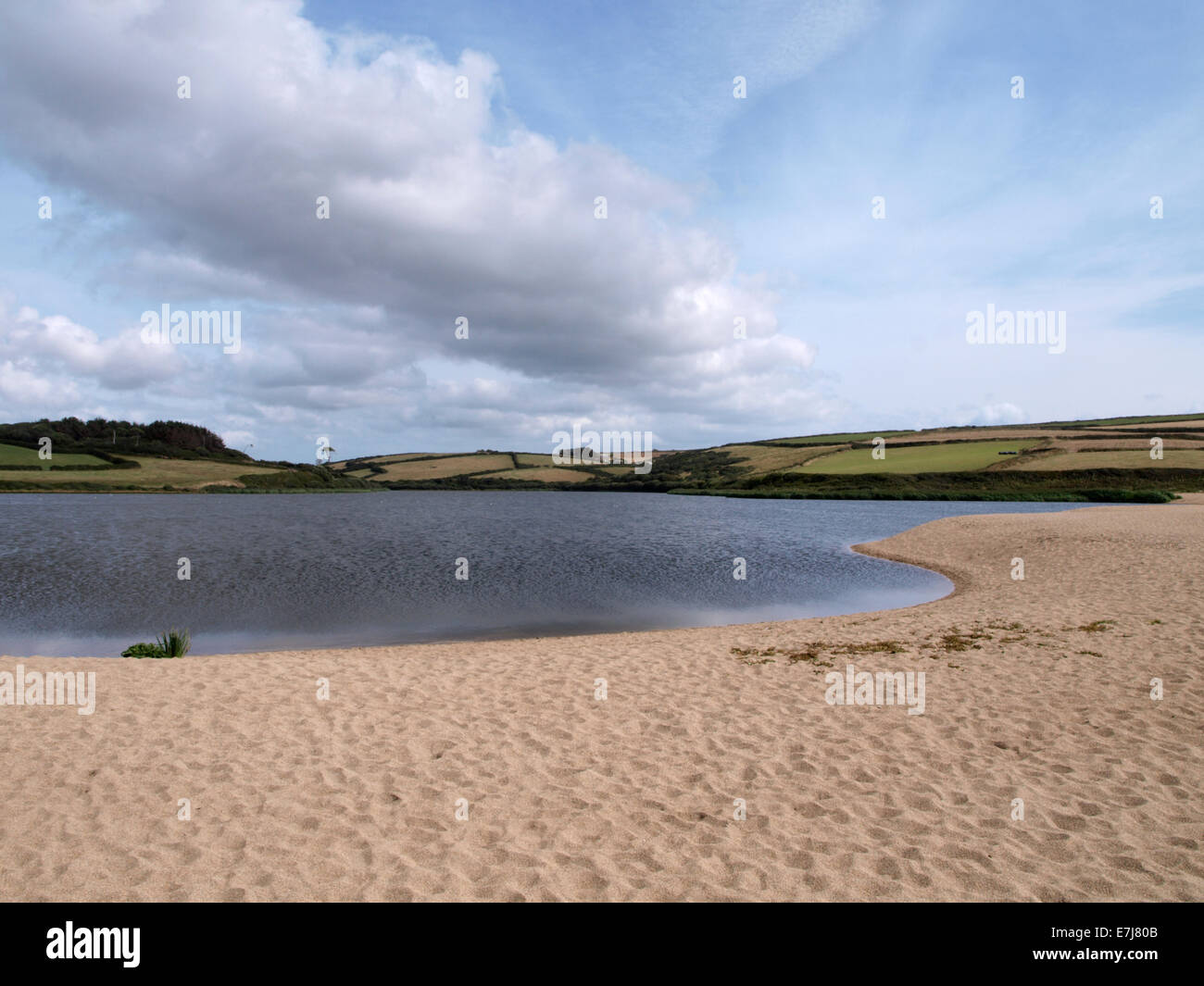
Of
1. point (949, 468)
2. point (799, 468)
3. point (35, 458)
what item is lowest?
point (949, 468)

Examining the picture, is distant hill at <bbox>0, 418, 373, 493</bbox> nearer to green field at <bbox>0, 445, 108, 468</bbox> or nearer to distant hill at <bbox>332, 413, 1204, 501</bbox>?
green field at <bbox>0, 445, 108, 468</bbox>

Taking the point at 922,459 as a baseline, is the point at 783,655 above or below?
below

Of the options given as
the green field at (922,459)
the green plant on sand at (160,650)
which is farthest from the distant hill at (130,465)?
the green plant on sand at (160,650)

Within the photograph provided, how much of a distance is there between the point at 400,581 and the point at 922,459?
379ft

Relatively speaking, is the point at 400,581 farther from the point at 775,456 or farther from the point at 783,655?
the point at 775,456

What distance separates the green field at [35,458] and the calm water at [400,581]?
311ft

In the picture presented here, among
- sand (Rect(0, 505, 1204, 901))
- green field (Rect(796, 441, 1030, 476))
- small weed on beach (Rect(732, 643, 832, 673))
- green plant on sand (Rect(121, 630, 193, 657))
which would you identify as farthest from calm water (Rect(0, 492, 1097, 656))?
green field (Rect(796, 441, 1030, 476))

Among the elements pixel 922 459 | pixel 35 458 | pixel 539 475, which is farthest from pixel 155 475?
pixel 922 459

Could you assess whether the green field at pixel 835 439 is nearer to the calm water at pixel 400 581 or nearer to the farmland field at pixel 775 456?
the farmland field at pixel 775 456

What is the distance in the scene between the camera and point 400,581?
30703 mm

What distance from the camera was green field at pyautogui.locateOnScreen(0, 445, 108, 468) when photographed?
427ft

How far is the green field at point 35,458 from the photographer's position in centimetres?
13012
